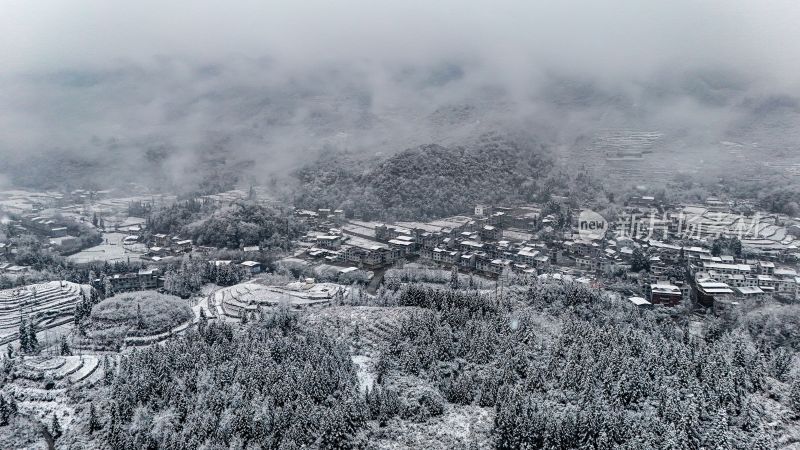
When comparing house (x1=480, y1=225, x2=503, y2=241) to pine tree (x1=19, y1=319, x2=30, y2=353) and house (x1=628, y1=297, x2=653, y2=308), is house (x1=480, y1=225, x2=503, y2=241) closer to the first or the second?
house (x1=628, y1=297, x2=653, y2=308)

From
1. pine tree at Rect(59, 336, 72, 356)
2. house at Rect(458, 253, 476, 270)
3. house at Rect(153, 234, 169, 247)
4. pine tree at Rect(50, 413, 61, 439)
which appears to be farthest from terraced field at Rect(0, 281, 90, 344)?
house at Rect(458, 253, 476, 270)

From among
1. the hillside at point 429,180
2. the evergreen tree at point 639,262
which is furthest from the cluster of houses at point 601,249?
the hillside at point 429,180

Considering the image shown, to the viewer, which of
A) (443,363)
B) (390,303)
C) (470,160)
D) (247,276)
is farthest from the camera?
(470,160)

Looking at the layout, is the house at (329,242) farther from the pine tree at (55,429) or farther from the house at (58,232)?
the pine tree at (55,429)

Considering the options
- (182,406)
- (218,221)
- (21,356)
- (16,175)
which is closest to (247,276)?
(218,221)

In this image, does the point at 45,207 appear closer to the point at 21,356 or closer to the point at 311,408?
the point at 21,356

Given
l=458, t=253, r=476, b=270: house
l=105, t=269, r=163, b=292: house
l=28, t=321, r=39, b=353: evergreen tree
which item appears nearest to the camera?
l=28, t=321, r=39, b=353: evergreen tree
